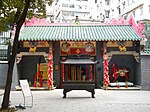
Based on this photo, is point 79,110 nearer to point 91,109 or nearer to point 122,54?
point 91,109

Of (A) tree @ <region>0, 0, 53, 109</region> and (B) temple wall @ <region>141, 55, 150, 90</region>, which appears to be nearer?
(A) tree @ <region>0, 0, 53, 109</region>

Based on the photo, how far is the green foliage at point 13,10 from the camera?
12162 mm

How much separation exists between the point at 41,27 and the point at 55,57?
2.72m

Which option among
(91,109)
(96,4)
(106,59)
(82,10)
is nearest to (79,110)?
(91,109)

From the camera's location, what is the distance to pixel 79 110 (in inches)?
436

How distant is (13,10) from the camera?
13.5 m

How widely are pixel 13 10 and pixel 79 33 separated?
33.1ft

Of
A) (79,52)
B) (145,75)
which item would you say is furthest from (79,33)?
(145,75)

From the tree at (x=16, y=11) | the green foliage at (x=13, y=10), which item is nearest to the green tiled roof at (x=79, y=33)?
the tree at (x=16, y=11)

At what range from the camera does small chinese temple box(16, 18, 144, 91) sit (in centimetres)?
2219

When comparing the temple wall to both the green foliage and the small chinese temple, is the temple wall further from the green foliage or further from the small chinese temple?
the green foliage

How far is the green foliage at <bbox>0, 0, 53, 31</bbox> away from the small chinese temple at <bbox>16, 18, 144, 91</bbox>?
790 cm

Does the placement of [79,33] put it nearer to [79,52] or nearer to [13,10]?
[79,52]

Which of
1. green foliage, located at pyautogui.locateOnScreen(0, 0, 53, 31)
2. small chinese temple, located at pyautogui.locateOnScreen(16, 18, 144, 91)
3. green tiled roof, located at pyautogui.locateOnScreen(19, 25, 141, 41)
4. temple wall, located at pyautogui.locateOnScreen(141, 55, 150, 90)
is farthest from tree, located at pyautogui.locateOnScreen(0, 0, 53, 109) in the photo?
temple wall, located at pyautogui.locateOnScreen(141, 55, 150, 90)
